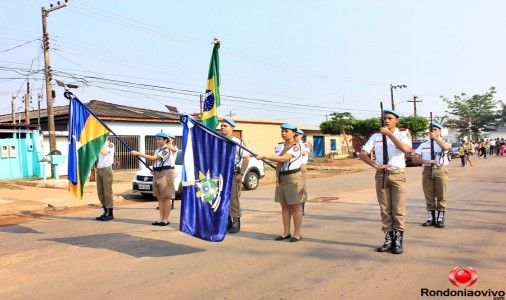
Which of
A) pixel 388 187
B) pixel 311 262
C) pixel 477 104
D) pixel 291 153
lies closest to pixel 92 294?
pixel 311 262

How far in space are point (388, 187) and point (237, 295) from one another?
272 centimetres

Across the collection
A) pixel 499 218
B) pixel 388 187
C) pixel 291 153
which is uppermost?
pixel 291 153

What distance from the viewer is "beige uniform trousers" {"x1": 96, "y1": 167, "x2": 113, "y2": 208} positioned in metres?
9.11

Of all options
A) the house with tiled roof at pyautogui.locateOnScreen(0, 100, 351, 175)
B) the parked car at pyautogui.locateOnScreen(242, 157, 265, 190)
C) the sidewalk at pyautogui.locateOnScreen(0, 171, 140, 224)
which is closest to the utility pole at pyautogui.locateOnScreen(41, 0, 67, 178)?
the sidewalk at pyautogui.locateOnScreen(0, 171, 140, 224)

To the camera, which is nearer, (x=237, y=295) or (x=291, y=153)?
(x=237, y=295)

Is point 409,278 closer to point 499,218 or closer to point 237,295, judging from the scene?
point 237,295

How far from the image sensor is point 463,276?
4.77 metres

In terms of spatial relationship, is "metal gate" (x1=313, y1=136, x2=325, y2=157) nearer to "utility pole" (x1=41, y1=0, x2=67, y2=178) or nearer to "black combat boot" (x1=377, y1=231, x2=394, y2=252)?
"utility pole" (x1=41, y1=0, x2=67, y2=178)

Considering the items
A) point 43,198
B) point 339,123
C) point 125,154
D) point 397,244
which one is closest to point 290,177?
point 397,244

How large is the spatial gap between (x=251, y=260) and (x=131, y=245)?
209cm

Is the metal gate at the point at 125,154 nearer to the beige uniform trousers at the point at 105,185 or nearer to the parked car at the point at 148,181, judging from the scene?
the parked car at the point at 148,181

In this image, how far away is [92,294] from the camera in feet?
14.7

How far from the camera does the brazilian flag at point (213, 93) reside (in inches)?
316

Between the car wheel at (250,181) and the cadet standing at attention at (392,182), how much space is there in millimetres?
9619
